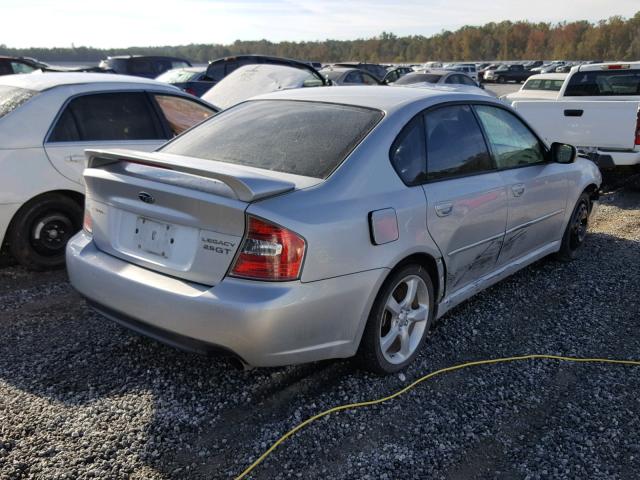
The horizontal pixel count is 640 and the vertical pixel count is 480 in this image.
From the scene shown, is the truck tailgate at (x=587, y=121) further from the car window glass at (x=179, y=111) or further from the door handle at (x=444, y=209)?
the door handle at (x=444, y=209)

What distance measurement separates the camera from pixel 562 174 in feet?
16.2

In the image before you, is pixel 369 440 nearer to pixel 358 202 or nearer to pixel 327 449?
pixel 327 449

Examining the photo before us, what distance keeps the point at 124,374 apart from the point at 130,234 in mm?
817

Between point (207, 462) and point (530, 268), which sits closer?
point (207, 462)

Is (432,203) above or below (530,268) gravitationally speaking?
above

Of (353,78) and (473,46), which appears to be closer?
(353,78)

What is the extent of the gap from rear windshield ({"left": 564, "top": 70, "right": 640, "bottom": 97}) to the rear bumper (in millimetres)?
7824

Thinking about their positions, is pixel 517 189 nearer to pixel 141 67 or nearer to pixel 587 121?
pixel 587 121

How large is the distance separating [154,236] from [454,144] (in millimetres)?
1940

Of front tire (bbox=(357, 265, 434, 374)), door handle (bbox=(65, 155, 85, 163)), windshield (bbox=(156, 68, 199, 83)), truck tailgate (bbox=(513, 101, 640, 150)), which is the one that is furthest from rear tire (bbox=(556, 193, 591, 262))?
windshield (bbox=(156, 68, 199, 83))

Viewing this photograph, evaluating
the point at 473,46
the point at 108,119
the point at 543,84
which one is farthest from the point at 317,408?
the point at 473,46

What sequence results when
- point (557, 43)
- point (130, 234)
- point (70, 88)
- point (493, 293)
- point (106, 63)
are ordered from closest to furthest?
point (130, 234) → point (493, 293) → point (70, 88) → point (106, 63) → point (557, 43)

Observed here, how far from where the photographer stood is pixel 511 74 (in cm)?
4575

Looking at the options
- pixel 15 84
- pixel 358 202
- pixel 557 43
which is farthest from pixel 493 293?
pixel 557 43
